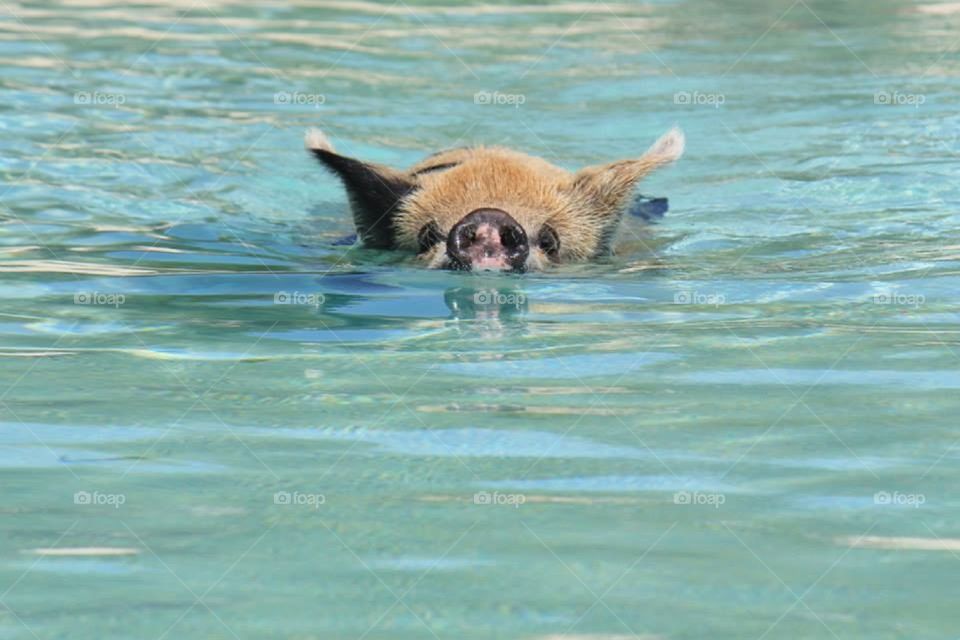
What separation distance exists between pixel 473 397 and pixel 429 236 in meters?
2.73

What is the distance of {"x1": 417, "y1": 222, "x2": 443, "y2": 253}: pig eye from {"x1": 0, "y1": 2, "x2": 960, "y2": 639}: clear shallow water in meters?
0.34

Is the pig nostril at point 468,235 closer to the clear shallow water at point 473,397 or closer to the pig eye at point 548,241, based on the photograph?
the clear shallow water at point 473,397

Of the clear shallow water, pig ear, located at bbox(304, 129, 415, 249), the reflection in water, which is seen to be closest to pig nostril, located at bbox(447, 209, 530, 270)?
the clear shallow water

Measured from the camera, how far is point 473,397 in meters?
5.06

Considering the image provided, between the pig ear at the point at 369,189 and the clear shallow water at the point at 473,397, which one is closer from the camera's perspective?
the clear shallow water at the point at 473,397

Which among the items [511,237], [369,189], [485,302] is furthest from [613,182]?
[485,302]

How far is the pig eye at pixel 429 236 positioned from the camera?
7.65 meters

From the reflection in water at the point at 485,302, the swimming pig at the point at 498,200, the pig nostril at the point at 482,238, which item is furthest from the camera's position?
the swimming pig at the point at 498,200

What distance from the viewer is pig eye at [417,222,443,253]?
765 centimetres

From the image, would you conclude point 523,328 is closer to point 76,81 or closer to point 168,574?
point 168,574

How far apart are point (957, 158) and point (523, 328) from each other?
5.71 m

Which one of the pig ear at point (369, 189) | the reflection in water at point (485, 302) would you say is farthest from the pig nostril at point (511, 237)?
the pig ear at point (369, 189)

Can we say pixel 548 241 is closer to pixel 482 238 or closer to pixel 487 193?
pixel 487 193

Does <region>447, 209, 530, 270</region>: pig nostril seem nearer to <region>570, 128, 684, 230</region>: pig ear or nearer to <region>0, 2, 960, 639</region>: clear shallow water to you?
<region>0, 2, 960, 639</region>: clear shallow water
